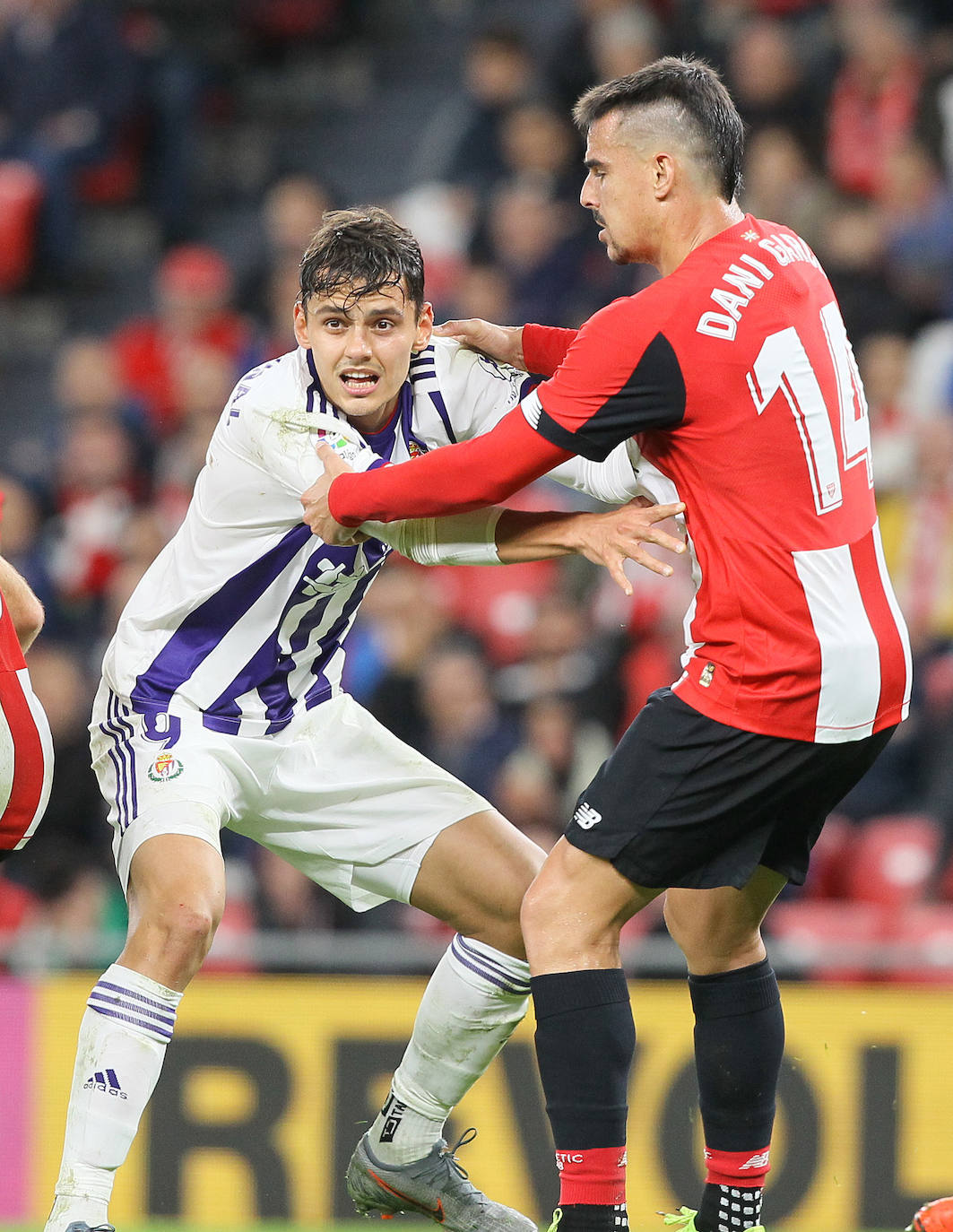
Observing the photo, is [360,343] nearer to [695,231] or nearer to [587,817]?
[695,231]

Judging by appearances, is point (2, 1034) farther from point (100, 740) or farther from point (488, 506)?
point (488, 506)

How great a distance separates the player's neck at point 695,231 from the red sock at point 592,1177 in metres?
1.70

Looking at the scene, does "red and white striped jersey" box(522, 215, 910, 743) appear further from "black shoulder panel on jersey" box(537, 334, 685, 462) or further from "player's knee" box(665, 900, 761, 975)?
"player's knee" box(665, 900, 761, 975)

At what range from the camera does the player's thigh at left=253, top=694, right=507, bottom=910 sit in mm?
4129

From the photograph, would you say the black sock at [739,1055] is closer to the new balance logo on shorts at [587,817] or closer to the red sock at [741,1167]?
the red sock at [741,1167]

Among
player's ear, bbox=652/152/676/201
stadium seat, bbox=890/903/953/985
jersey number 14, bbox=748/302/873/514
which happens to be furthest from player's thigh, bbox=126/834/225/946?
stadium seat, bbox=890/903/953/985

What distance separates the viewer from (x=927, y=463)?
7344 millimetres

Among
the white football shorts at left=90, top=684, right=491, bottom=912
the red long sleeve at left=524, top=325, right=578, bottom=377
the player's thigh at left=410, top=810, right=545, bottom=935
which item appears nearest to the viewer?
the white football shorts at left=90, top=684, right=491, bottom=912

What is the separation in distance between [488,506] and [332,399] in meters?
0.49

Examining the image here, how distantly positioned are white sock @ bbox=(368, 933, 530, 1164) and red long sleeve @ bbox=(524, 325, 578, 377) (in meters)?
1.33

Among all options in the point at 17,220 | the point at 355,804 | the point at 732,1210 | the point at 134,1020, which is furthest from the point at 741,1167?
the point at 17,220

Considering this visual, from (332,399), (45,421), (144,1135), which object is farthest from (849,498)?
(45,421)

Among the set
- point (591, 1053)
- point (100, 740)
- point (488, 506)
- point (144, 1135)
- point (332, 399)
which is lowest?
point (144, 1135)

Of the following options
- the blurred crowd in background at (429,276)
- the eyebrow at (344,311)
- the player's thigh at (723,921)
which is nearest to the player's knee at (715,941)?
the player's thigh at (723,921)
